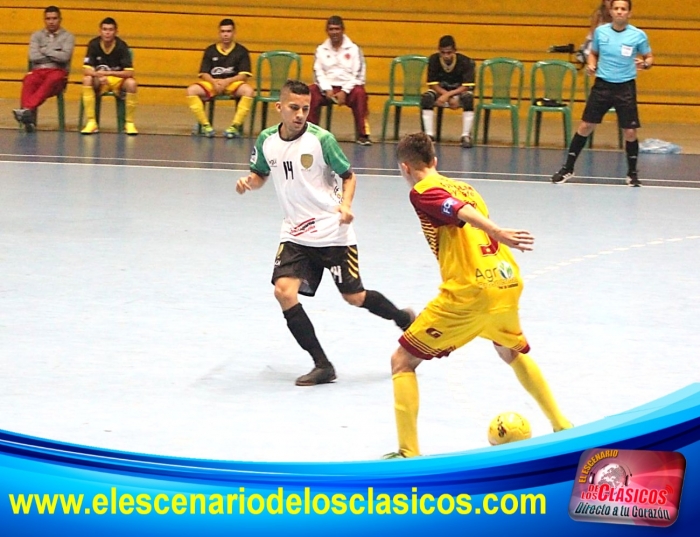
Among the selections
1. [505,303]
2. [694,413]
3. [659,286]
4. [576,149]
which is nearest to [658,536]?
[694,413]

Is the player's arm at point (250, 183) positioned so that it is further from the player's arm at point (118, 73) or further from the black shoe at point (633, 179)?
the player's arm at point (118, 73)

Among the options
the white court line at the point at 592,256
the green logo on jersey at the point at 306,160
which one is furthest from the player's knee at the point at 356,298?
the white court line at the point at 592,256

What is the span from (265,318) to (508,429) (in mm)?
2452

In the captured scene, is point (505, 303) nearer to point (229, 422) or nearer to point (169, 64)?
point (229, 422)

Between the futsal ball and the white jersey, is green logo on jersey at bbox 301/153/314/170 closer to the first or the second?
the white jersey

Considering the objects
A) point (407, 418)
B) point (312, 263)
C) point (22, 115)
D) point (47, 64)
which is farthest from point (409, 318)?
point (47, 64)

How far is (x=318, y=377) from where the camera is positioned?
5.05 meters

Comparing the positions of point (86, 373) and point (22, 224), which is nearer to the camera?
point (86, 373)

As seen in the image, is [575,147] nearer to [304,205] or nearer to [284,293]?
[304,205]

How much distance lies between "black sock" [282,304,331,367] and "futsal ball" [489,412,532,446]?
4.07ft

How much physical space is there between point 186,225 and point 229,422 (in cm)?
456

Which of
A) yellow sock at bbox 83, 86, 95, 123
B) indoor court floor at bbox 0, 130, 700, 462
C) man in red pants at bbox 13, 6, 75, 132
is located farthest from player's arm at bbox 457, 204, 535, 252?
man in red pants at bbox 13, 6, 75, 132

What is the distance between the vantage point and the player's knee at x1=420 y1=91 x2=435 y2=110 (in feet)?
46.1

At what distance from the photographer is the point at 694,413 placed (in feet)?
5.41
